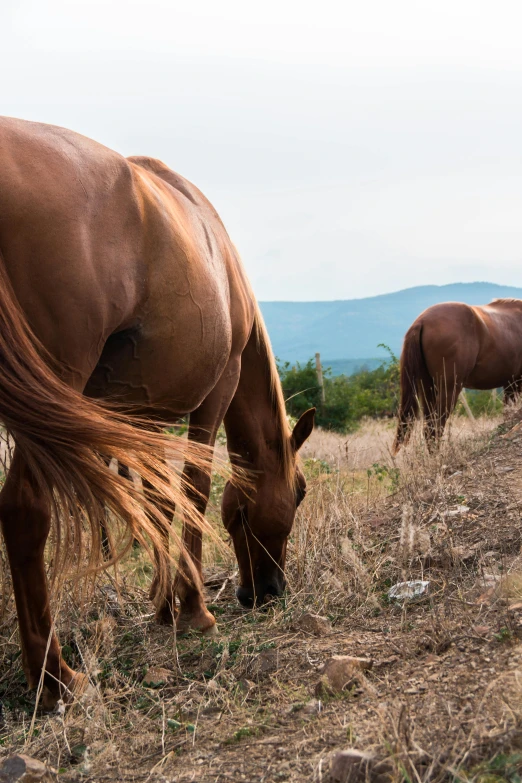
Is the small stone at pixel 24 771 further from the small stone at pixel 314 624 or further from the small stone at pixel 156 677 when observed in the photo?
the small stone at pixel 314 624

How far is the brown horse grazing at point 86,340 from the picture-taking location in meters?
2.41

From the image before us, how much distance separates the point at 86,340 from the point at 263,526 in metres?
2.04

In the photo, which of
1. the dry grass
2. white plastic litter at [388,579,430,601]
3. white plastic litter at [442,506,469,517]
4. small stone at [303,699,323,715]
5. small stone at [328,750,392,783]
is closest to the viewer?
small stone at [328,750,392,783]

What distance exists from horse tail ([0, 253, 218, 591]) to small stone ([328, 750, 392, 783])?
87 centimetres

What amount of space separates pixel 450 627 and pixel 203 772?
3.53ft

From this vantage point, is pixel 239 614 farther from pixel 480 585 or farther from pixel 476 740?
pixel 476 740

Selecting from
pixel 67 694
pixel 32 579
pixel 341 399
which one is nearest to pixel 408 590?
pixel 67 694

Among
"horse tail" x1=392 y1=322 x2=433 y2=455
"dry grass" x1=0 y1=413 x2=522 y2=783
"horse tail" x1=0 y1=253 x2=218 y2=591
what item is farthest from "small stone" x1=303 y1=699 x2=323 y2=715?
"horse tail" x1=392 y1=322 x2=433 y2=455

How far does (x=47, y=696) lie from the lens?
2787 millimetres

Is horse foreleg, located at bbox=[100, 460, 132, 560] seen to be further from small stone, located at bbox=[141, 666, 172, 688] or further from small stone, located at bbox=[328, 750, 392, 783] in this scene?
small stone, located at bbox=[328, 750, 392, 783]

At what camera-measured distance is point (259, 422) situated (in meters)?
4.29

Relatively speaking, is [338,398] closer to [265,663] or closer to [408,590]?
[408,590]

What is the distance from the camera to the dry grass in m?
1.91

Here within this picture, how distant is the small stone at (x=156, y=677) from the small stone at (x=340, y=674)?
2.44 ft
